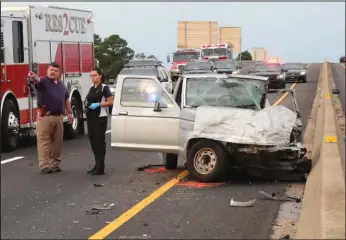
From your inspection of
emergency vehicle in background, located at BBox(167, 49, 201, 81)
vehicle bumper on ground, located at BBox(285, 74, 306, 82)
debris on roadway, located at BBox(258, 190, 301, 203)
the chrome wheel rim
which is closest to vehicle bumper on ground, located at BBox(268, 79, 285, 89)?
vehicle bumper on ground, located at BBox(285, 74, 306, 82)

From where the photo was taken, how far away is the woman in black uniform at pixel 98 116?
9516mm

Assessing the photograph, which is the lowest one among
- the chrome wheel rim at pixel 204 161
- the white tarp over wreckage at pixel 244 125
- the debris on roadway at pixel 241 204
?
the debris on roadway at pixel 241 204

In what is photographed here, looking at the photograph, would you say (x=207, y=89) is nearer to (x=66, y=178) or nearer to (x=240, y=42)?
(x=66, y=178)

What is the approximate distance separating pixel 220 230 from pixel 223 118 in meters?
2.66

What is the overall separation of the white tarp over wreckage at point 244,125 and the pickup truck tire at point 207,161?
0.49 feet

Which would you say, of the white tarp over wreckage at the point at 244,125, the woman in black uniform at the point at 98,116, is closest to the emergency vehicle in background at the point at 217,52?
the woman in black uniform at the point at 98,116

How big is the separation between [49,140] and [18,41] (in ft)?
11.6

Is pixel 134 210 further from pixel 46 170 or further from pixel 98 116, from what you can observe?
pixel 46 170

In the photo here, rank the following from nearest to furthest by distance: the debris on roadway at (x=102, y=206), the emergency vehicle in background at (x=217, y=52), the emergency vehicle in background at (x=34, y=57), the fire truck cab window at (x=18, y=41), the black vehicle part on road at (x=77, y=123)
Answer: the debris on roadway at (x=102, y=206) < the emergency vehicle in background at (x=34, y=57) < the fire truck cab window at (x=18, y=41) < the black vehicle part on road at (x=77, y=123) < the emergency vehicle in background at (x=217, y=52)

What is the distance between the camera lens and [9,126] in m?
12.0

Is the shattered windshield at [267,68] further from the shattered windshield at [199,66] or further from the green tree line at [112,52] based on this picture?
the green tree line at [112,52]

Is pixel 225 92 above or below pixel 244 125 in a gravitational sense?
above

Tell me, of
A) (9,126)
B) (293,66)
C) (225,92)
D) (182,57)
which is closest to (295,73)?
(293,66)

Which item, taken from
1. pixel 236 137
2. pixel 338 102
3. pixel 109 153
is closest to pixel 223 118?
pixel 236 137
